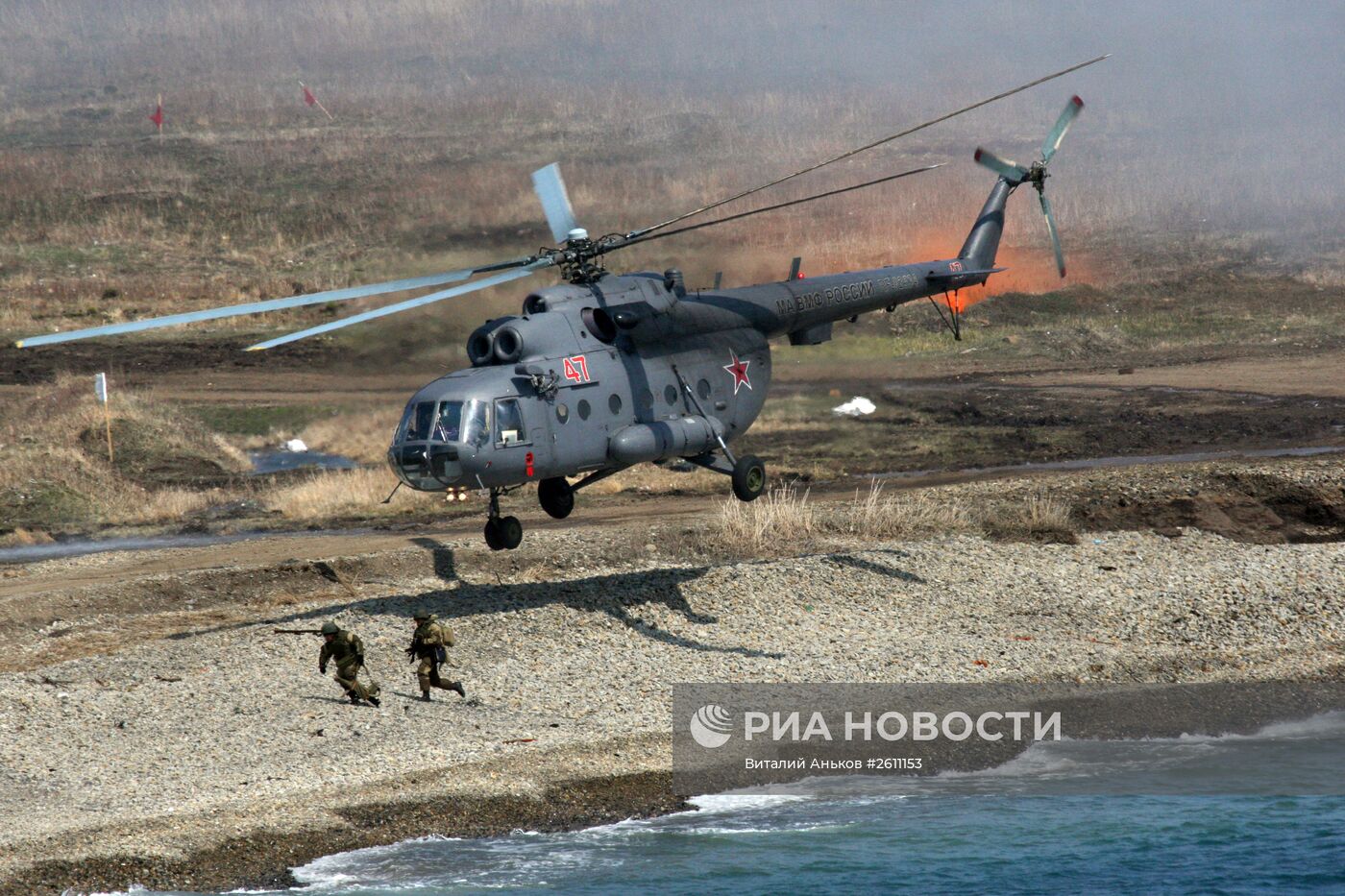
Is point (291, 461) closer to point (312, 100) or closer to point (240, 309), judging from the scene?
point (240, 309)

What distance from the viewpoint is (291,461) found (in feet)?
135

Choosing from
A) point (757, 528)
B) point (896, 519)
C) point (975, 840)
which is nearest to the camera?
point (975, 840)

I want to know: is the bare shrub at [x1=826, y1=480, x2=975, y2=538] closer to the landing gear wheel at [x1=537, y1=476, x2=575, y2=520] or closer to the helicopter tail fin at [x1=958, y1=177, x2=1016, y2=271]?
the helicopter tail fin at [x1=958, y1=177, x2=1016, y2=271]

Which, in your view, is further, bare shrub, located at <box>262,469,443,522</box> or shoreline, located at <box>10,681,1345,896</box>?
bare shrub, located at <box>262,469,443,522</box>

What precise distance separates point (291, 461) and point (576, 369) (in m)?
20.9

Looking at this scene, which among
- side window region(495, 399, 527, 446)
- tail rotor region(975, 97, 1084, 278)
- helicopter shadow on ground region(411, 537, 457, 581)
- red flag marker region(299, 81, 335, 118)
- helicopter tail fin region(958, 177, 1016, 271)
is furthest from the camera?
red flag marker region(299, 81, 335, 118)

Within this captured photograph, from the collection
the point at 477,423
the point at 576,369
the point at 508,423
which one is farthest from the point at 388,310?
the point at 576,369

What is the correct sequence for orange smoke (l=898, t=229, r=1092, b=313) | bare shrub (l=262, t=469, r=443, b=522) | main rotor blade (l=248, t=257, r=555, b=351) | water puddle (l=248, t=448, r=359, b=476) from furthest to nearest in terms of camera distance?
orange smoke (l=898, t=229, r=1092, b=313) < water puddle (l=248, t=448, r=359, b=476) < bare shrub (l=262, t=469, r=443, b=522) < main rotor blade (l=248, t=257, r=555, b=351)

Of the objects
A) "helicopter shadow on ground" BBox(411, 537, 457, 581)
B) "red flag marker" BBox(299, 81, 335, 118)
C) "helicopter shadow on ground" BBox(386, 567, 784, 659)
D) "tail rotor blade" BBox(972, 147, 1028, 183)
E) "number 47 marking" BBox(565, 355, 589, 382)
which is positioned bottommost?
"helicopter shadow on ground" BBox(386, 567, 784, 659)

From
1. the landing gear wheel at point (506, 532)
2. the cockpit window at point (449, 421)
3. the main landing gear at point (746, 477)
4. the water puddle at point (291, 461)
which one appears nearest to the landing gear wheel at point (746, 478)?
the main landing gear at point (746, 477)

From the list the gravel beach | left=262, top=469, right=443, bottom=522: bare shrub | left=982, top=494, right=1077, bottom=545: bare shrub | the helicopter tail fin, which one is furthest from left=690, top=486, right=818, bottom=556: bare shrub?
left=262, top=469, right=443, bottom=522: bare shrub

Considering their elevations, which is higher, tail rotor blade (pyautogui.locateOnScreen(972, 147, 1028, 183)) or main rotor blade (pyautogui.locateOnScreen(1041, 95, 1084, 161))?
main rotor blade (pyautogui.locateOnScreen(1041, 95, 1084, 161))

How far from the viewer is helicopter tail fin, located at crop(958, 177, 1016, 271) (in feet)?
96.1

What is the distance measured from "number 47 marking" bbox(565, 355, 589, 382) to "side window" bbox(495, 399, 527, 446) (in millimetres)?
1123
